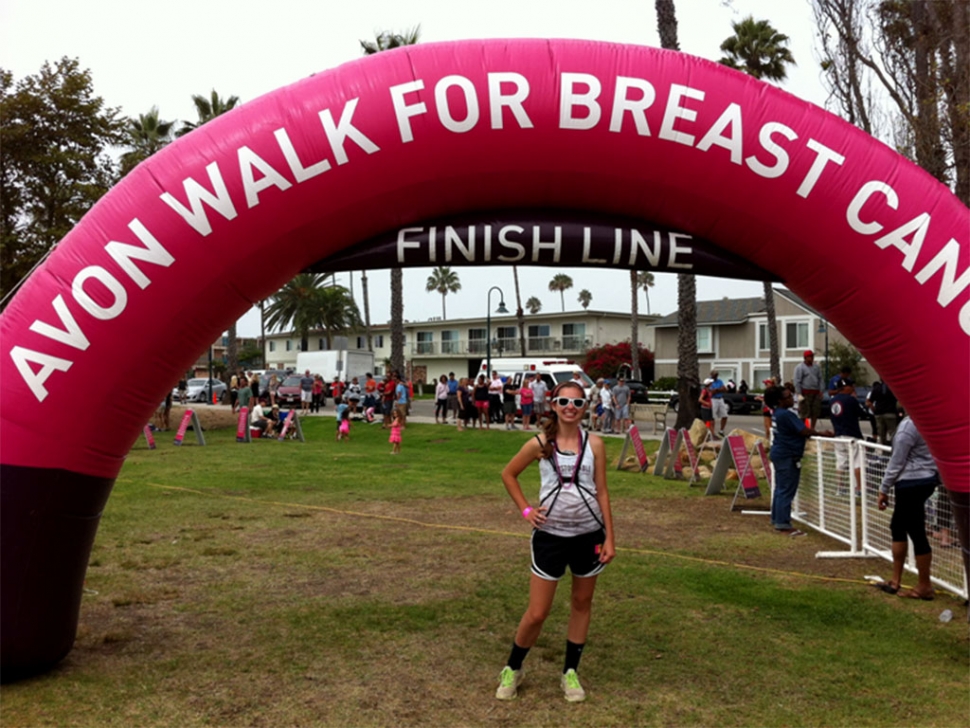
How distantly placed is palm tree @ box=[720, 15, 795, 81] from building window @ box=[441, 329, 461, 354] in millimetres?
35717

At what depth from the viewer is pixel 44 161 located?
18.7m

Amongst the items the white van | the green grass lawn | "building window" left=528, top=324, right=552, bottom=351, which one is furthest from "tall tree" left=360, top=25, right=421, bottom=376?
"building window" left=528, top=324, right=552, bottom=351

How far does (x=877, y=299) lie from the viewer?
485 centimetres

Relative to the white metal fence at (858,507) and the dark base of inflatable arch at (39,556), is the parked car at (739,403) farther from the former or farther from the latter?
the dark base of inflatable arch at (39,556)

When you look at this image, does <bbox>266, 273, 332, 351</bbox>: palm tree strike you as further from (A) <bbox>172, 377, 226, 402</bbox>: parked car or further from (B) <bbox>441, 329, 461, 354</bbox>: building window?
(A) <bbox>172, 377, 226, 402</bbox>: parked car

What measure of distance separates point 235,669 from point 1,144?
17672 millimetres

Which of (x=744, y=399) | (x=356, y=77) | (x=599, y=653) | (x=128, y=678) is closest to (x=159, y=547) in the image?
(x=128, y=678)

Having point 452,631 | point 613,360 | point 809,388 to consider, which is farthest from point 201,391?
point 452,631

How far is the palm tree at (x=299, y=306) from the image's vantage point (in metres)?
62.6

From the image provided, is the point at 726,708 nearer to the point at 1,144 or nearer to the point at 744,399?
the point at 1,144

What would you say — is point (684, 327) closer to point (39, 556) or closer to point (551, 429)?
point (551, 429)

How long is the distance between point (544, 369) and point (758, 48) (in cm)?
1311

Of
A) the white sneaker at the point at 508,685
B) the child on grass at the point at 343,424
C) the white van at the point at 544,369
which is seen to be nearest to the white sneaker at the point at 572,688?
the white sneaker at the point at 508,685

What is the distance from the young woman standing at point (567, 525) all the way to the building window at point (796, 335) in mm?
41641
